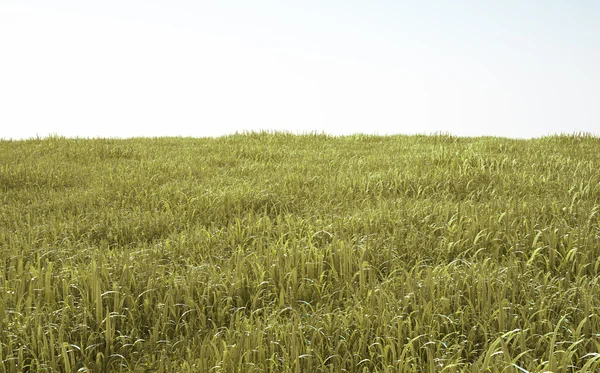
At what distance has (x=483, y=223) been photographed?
4.03m

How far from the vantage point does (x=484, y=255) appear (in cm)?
369

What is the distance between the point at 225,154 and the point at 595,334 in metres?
6.71

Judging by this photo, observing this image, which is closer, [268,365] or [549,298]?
A: [268,365]

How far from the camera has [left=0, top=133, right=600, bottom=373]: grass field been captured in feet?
8.01

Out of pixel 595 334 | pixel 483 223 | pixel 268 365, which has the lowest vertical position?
pixel 268 365

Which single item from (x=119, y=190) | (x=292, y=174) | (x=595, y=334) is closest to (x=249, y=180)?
(x=292, y=174)

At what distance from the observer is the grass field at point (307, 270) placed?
8.01 feet

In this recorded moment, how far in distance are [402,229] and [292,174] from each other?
249 cm

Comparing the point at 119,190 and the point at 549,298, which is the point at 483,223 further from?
the point at 119,190

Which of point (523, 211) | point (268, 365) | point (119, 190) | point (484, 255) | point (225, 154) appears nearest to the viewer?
point (268, 365)

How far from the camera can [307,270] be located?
130 inches

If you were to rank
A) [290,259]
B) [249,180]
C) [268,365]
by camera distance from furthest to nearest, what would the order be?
1. [249,180]
2. [290,259]
3. [268,365]

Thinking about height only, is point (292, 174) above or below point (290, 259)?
above

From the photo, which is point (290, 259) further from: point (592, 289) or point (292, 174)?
point (292, 174)
